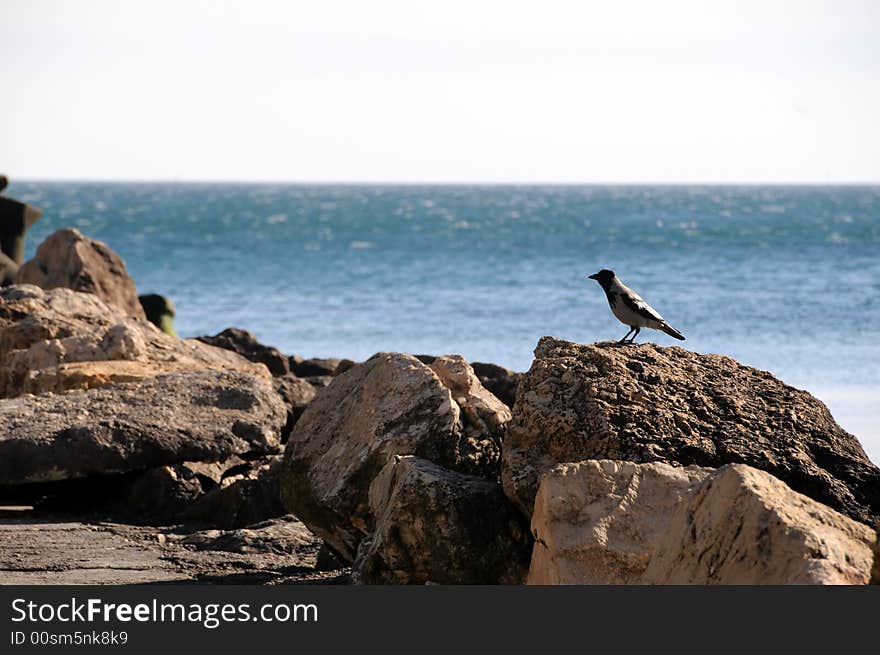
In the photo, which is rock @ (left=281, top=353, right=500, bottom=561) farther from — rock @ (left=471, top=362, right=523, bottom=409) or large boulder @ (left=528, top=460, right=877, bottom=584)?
rock @ (left=471, top=362, right=523, bottom=409)

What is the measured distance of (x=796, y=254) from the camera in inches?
1588

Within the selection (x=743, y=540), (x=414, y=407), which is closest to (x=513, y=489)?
(x=414, y=407)

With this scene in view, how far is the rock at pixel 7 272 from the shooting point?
17109 millimetres

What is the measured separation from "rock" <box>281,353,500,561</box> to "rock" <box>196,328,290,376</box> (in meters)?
6.41

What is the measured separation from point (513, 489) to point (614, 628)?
1.65 metres

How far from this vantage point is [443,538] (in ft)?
19.7

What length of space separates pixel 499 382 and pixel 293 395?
1989mm

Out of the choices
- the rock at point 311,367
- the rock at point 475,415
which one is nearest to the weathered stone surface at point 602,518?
the rock at point 475,415

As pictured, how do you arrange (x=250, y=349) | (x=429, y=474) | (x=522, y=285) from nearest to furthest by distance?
(x=429, y=474)
(x=250, y=349)
(x=522, y=285)

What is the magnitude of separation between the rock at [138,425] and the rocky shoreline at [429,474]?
0.02 metres

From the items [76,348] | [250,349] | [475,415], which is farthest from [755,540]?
[250,349]

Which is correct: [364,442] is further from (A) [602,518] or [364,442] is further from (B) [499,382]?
(B) [499,382]

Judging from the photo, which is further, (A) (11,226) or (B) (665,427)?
(A) (11,226)

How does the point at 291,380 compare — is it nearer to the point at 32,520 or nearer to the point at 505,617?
the point at 32,520
